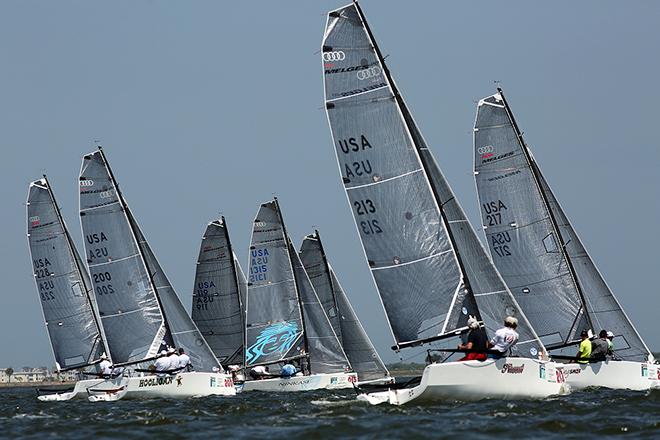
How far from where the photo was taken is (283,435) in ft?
64.1

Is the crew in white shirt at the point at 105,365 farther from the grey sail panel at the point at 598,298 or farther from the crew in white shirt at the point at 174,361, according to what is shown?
the grey sail panel at the point at 598,298

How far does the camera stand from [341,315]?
46.7 meters

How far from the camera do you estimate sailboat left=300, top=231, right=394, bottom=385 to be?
148 ft

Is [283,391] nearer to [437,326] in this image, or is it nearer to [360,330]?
[360,330]

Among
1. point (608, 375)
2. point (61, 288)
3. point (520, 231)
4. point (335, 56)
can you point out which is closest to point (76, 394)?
point (61, 288)

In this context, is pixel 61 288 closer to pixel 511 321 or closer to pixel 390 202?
pixel 390 202

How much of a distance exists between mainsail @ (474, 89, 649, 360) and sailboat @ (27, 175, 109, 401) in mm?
17089

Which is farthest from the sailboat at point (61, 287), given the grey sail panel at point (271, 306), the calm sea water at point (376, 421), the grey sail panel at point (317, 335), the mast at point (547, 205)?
the calm sea water at point (376, 421)

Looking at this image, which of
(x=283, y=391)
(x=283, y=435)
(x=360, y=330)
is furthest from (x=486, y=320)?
(x=360, y=330)

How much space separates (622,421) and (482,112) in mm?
16117

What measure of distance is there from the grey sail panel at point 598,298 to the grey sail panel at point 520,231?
1.32ft

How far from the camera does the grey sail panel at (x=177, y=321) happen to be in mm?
40250

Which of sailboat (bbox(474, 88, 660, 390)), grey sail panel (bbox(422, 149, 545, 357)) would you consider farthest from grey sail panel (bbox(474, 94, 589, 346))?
grey sail panel (bbox(422, 149, 545, 357))

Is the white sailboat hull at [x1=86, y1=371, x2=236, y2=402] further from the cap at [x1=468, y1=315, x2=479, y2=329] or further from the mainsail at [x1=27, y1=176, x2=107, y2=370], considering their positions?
the cap at [x1=468, y1=315, x2=479, y2=329]
